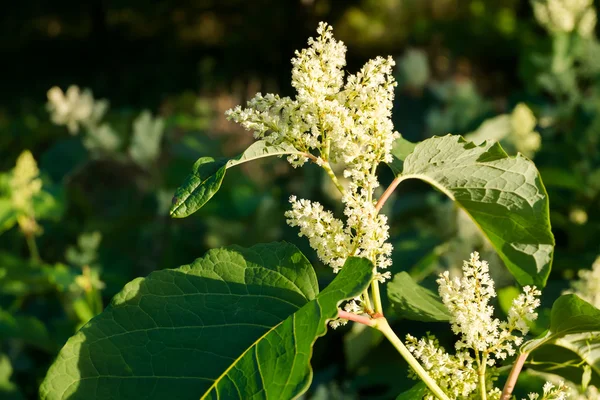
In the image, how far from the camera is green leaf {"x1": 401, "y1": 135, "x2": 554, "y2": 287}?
41.1 inches

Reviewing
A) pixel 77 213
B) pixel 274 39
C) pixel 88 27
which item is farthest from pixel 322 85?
pixel 88 27

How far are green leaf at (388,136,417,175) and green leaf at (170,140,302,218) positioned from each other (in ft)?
0.58

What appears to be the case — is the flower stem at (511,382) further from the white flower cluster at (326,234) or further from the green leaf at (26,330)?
the green leaf at (26,330)

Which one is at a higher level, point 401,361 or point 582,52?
point 582,52

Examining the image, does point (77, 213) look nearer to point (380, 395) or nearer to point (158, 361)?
point (380, 395)

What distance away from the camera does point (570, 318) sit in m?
1.03

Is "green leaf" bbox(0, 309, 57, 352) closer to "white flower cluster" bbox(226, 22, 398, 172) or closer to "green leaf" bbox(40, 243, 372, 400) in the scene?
"green leaf" bbox(40, 243, 372, 400)

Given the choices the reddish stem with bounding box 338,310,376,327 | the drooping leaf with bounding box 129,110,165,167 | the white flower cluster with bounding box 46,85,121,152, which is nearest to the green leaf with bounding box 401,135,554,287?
the reddish stem with bounding box 338,310,376,327

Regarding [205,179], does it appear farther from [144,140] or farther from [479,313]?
[144,140]

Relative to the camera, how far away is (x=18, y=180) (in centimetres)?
271

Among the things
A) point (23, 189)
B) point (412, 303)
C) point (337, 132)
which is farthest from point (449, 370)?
point (23, 189)

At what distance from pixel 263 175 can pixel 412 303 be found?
402 cm

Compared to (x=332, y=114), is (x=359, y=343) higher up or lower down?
lower down

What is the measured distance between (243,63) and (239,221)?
569cm
